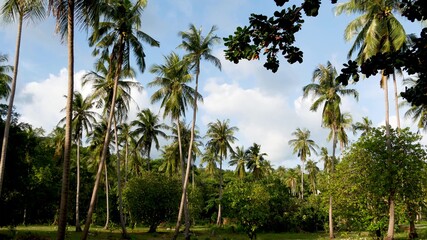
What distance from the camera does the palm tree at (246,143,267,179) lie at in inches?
2036

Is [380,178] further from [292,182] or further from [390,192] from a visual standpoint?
[292,182]

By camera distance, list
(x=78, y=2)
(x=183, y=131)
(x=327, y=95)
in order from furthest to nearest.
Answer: (x=183, y=131) < (x=327, y=95) < (x=78, y=2)

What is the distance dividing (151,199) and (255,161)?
19.6 m

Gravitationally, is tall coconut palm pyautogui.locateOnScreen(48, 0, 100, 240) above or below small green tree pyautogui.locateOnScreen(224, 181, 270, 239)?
above

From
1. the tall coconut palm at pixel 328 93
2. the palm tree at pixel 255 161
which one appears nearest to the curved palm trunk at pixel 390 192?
the tall coconut palm at pixel 328 93

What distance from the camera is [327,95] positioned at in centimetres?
3288

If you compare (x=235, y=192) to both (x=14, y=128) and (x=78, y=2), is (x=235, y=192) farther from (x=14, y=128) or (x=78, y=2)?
(x=78, y=2)

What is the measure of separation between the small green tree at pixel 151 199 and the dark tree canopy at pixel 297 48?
111 feet

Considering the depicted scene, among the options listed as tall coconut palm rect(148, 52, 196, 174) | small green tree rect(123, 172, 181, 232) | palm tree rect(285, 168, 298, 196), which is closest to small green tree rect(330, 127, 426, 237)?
tall coconut palm rect(148, 52, 196, 174)

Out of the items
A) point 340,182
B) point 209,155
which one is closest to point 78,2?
point 340,182

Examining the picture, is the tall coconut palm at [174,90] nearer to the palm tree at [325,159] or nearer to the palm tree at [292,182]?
the palm tree at [325,159]

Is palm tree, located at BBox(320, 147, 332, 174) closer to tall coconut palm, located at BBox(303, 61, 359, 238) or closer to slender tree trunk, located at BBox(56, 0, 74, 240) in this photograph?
tall coconut palm, located at BBox(303, 61, 359, 238)

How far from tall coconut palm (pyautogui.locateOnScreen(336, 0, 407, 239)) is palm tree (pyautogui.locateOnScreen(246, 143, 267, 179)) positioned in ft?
→ 98.4

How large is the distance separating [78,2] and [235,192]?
A: 19.7 m
